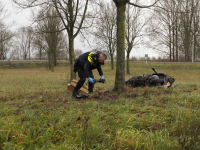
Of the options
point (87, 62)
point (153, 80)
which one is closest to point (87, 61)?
point (87, 62)

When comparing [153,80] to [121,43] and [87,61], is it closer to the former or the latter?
[121,43]

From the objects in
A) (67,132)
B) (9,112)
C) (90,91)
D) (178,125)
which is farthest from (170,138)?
(90,91)

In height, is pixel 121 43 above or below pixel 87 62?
above

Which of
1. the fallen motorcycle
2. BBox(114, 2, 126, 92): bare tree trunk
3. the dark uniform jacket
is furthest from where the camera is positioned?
the fallen motorcycle

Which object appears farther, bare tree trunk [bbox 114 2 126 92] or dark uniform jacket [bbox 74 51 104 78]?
bare tree trunk [bbox 114 2 126 92]

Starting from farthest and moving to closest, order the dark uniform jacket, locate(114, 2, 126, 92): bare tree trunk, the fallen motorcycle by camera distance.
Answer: the fallen motorcycle, locate(114, 2, 126, 92): bare tree trunk, the dark uniform jacket

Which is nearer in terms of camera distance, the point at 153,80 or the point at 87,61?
the point at 87,61

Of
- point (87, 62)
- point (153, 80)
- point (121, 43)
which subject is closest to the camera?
point (87, 62)

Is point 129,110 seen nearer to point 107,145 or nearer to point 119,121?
point 119,121

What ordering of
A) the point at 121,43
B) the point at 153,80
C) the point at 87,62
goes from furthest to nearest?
the point at 153,80 < the point at 121,43 < the point at 87,62

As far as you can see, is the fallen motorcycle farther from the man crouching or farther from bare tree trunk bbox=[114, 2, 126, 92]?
the man crouching

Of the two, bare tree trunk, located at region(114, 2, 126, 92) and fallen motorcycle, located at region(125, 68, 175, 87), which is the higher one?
bare tree trunk, located at region(114, 2, 126, 92)

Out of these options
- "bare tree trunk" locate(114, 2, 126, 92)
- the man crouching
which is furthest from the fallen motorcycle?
the man crouching

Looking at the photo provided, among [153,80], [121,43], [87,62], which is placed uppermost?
[121,43]
